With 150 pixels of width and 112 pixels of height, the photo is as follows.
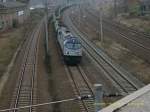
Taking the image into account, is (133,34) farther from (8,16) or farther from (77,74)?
(8,16)

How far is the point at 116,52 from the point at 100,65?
378 inches

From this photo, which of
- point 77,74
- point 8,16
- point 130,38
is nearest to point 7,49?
point 130,38

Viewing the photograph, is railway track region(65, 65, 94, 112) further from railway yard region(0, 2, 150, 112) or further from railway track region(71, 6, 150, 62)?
railway track region(71, 6, 150, 62)

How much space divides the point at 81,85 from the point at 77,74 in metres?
5.41

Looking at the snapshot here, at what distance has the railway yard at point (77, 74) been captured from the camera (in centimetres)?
3222

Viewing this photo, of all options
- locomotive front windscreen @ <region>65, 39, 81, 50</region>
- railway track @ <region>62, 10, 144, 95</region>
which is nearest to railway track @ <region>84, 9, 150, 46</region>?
railway track @ <region>62, 10, 144, 95</region>

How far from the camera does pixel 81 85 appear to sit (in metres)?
37.8

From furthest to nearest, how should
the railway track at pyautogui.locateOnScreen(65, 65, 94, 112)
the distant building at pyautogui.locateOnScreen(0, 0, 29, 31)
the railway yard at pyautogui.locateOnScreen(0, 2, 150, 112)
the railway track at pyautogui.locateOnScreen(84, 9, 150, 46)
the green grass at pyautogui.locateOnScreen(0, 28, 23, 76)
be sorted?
the distant building at pyautogui.locateOnScreen(0, 0, 29, 31)
the railway track at pyautogui.locateOnScreen(84, 9, 150, 46)
the green grass at pyautogui.locateOnScreen(0, 28, 23, 76)
the railway yard at pyautogui.locateOnScreen(0, 2, 150, 112)
the railway track at pyautogui.locateOnScreen(65, 65, 94, 112)

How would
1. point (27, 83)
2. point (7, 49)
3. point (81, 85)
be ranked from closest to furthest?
1. point (81, 85)
2. point (27, 83)
3. point (7, 49)

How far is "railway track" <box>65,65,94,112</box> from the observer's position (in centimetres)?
3055

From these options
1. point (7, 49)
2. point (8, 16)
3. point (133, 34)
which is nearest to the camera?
point (7, 49)

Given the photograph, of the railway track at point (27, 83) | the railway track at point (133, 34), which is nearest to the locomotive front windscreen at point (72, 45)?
the railway track at point (27, 83)

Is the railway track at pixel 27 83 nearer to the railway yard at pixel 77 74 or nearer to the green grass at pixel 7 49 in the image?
the railway yard at pixel 77 74

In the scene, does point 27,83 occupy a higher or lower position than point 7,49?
higher
